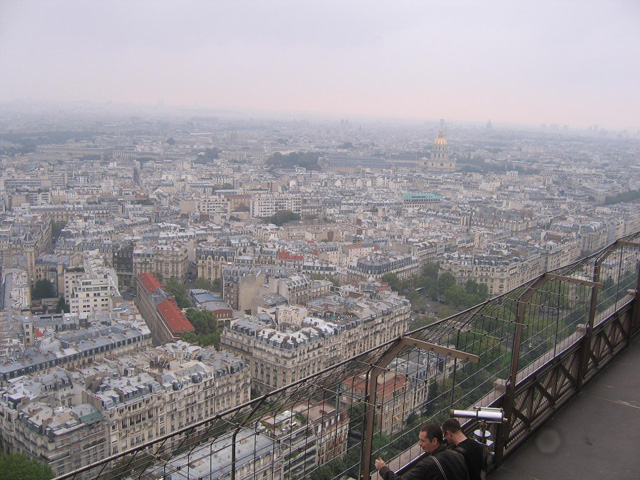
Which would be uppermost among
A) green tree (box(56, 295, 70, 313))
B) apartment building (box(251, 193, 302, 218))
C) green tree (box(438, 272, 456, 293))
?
apartment building (box(251, 193, 302, 218))

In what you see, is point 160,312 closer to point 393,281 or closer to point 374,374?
point 393,281

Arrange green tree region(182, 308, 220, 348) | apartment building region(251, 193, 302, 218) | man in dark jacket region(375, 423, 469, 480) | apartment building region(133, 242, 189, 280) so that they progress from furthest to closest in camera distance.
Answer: apartment building region(251, 193, 302, 218), apartment building region(133, 242, 189, 280), green tree region(182, 308, 220, 348), man in dark jacket region(375, 423, 469, 480)

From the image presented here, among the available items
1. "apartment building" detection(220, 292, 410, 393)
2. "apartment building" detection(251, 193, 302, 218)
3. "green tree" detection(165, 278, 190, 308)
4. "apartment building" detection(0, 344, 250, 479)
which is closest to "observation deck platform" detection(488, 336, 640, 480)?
"apartment building" detection(0, 344, 250, 479)

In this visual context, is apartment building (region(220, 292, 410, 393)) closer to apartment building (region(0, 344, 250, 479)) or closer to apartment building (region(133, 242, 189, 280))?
apartment building (region(0, 344, 250, 479))

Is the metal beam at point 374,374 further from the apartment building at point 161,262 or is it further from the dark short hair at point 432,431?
the apartment building at point 161,262

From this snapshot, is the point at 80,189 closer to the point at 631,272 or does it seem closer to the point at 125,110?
the point at 631,272

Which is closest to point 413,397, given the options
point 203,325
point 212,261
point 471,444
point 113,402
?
point 471,444

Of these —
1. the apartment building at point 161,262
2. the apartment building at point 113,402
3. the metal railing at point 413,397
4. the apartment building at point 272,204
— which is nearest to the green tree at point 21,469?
the apartment building at point 113,402
